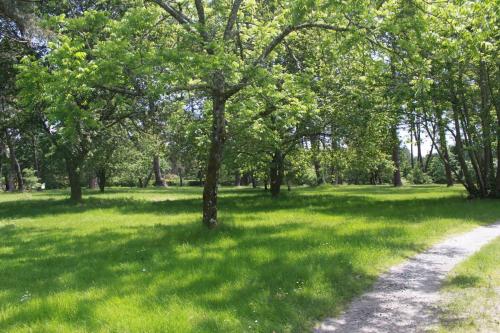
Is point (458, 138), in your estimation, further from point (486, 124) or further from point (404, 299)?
point (404, 299)

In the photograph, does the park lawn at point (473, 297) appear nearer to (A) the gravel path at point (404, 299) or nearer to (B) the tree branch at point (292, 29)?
(A) the gravel path at point (404, 299)

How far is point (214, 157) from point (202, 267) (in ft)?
13.7

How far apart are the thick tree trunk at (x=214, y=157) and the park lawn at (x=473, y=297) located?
604 centimetres

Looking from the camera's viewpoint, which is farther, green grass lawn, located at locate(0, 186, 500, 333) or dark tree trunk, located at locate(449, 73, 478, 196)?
dark tree trunk, located at locate(449, 73, 478, 196)

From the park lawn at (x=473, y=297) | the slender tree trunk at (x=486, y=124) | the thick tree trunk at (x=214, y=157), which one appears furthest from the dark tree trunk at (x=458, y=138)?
the park lawn at (x=473, y=297)

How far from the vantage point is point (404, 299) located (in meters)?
6.44

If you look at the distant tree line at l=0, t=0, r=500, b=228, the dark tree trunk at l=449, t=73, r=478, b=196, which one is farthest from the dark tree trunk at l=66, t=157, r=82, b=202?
the dark tree trunk at l=449, t=73, r=478, b=196

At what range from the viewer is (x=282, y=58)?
21.3 metres

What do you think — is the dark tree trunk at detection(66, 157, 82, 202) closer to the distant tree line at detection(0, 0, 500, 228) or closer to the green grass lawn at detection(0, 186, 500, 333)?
the distant tree line at detection(0, 0, 500, 228)

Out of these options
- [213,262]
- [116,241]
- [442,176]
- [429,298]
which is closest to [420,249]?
[429,298]

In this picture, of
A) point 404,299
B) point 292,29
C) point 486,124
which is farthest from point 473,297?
point 486,124

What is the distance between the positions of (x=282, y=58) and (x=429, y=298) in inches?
647

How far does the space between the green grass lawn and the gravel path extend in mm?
→ 260

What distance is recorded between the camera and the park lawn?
536 centimetres
